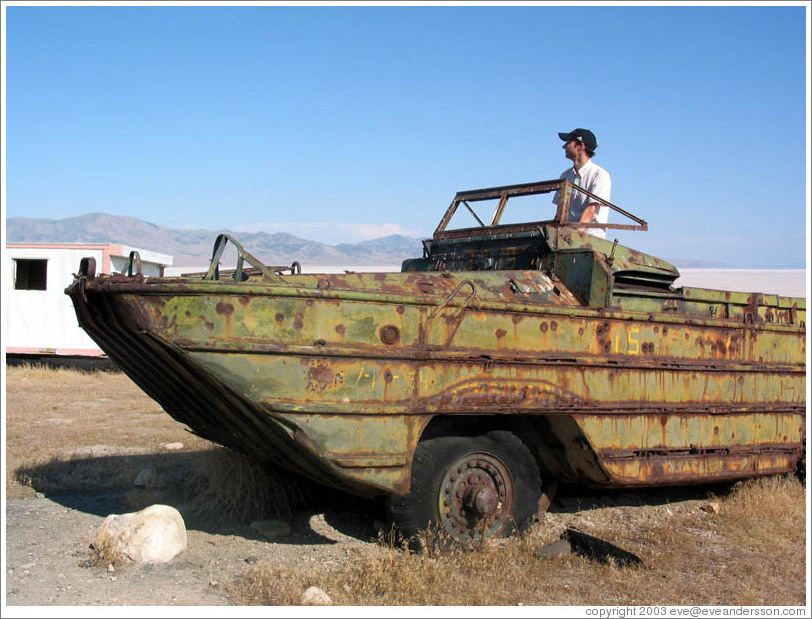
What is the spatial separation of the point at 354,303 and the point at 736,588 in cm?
275

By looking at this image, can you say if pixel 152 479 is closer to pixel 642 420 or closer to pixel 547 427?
pixel 547 427

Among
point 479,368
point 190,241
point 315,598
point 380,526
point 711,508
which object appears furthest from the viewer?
point 190,241

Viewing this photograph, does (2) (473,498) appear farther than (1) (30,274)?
No

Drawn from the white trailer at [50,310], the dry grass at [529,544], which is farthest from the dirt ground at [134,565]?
the white trailer at [50,310]

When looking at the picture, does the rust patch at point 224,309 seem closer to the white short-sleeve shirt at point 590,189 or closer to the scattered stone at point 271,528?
the scattered stone at point 271,528

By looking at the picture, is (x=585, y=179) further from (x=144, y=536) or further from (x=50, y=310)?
(x=50, y=310)

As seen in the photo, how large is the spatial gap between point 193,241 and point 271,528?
5825 inches

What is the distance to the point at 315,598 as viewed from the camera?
4512 mm

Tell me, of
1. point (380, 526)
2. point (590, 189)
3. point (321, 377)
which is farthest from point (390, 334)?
point (590, 189)

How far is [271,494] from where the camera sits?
20.6ft

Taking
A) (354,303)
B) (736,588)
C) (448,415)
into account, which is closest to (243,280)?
(354,303)

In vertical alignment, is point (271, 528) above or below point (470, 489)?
below

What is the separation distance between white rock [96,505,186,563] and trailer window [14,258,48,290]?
14.8m

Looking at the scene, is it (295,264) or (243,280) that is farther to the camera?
(295,264)
